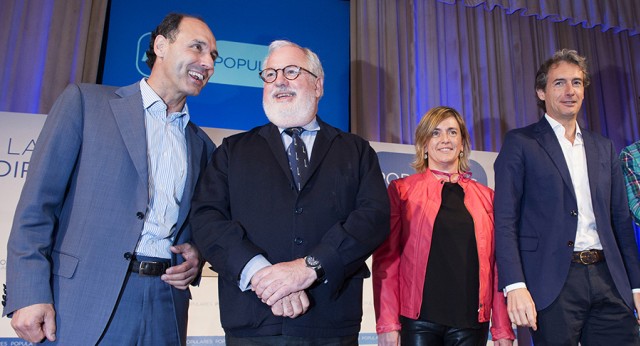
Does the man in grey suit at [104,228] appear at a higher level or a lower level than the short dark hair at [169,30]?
lower

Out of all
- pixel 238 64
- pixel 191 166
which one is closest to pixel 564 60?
pixel 191 166

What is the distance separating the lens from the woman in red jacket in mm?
2094

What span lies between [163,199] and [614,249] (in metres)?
1.85

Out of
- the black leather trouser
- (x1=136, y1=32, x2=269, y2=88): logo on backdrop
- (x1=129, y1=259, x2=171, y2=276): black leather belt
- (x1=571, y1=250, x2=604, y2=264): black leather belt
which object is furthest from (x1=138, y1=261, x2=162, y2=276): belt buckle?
(x1=136, y1=32, x2=269, y2=88): logo on backdrop

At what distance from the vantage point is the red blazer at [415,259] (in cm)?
214

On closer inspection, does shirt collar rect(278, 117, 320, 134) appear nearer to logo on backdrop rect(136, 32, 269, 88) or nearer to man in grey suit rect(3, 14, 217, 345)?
man in grey suit rect(3, 14, 217, 345)

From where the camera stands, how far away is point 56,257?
5.30 feet

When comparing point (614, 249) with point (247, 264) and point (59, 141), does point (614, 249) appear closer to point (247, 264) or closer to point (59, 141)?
point (247, 264)

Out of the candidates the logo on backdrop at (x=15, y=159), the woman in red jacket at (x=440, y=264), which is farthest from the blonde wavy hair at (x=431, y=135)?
the logo on backdrop at (x=15, y=159)

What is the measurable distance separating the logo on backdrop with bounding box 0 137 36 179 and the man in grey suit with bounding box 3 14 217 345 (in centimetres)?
178

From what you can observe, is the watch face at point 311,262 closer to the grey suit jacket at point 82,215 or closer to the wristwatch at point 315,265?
the wristwatch at point 315,265

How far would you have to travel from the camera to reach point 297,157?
1778 mm

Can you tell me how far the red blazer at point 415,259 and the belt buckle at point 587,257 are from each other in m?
0.37

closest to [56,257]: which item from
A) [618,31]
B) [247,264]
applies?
A: [247,264]
